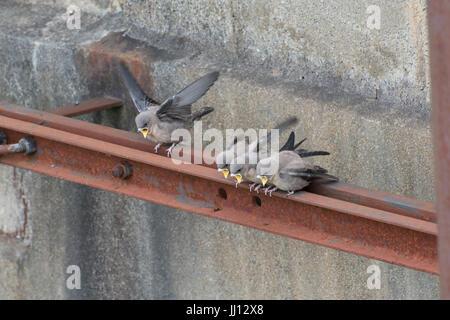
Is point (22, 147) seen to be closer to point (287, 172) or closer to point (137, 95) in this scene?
point (137, 95)

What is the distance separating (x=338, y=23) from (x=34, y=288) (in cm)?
311

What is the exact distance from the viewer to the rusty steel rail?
3.55 metres

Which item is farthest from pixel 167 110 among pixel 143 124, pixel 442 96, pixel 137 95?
pixel 442 96

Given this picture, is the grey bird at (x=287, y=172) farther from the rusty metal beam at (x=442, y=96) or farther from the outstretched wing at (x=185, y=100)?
the rusty metal beam at (x=442, y=96)

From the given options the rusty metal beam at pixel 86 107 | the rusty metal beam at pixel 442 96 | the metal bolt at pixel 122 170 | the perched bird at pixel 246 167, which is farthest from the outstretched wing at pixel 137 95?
the rusty metal beam at pixel 442 96

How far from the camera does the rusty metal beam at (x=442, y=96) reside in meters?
1.78

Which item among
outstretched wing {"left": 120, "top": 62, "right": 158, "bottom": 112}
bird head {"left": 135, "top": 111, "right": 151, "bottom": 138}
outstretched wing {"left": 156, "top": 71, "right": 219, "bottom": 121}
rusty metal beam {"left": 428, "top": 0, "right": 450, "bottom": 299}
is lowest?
rusty metal beam {"left": 428, "top": 0, "right": 450, "bottom": 299}

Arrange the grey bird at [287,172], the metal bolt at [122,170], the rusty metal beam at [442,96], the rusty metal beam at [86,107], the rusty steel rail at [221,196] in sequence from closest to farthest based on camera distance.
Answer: the rusty metal beam at [442,96] < the rusty steel rail at [221,196] < the grey bird at [287,172] < the metal bolt at [122,170] < the rusty metal beam at [86,107]

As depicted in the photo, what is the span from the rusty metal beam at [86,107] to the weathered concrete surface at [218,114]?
0.38 ft

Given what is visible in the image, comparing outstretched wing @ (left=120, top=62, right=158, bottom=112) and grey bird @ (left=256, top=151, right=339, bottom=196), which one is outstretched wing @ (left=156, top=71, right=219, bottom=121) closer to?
outstretched wing @ (left=120, top=62, right=158, bottom=112)

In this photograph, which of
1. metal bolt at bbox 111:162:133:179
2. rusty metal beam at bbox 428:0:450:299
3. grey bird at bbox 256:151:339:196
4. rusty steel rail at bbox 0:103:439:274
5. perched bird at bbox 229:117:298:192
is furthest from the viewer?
metal bolt at bbox 111:162:133:179

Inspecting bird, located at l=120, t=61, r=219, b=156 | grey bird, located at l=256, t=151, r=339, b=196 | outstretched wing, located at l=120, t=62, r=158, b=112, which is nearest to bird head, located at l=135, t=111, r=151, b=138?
bird, located at l=120, t=61, r=219, b=156

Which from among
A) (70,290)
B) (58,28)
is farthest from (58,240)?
(58,28)

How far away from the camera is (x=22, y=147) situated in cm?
469
